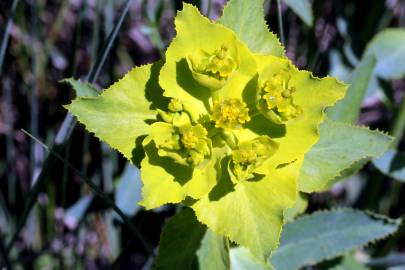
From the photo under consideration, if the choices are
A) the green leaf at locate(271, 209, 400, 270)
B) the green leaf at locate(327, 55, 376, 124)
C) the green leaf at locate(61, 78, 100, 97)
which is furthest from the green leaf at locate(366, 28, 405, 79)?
the green leaf at locate(61, 78, 100, 97)

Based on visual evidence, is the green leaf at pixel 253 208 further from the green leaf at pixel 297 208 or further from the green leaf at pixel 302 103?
the green leaf at pixel 297 208

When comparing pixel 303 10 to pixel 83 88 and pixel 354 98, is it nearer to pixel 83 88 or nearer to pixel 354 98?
pixel 354 98

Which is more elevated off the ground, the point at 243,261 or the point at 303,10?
the point at 303,10

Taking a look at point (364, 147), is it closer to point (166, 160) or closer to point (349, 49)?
point (166, 160)

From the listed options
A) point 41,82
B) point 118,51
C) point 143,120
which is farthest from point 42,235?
point 143,120

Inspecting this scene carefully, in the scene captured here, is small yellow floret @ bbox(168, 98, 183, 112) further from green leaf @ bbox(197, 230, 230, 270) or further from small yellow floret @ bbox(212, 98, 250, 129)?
green leaf @ bbox(197, 230, 230, 270)

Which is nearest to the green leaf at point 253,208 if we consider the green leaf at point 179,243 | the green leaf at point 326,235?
the green leaf at point 179,243

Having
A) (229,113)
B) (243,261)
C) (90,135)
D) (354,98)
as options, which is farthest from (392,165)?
(90,135)
